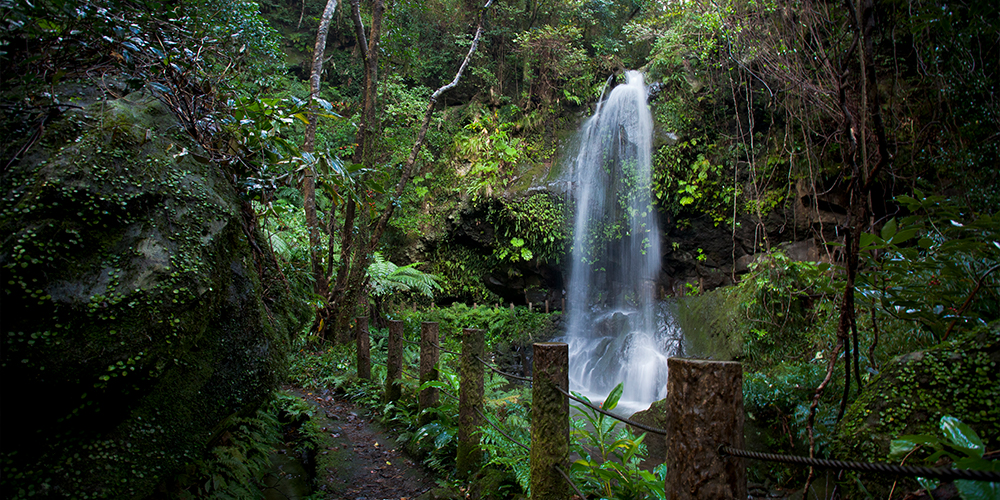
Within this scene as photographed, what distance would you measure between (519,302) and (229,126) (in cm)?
979

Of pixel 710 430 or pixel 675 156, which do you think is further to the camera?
pixel 675 156

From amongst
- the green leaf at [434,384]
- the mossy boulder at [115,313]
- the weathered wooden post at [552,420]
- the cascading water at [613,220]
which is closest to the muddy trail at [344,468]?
the green leaf at [434,384]

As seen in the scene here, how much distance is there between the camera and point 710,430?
4.67 feet

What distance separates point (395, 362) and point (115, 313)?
3.24 meters

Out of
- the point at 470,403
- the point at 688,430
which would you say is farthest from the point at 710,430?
the point at 470,403

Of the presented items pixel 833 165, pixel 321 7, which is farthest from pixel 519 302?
pixel 321 7

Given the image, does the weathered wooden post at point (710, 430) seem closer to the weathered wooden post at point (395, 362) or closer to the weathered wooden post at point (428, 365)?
the weathered wooden post at point (428, 365)

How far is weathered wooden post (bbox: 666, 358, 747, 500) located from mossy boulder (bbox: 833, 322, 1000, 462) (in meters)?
1.05

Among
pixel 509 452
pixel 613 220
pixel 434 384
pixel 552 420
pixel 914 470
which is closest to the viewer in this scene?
pixel 914 470

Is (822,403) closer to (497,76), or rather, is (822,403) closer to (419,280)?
(419,280)

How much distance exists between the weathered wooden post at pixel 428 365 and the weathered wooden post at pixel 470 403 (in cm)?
75

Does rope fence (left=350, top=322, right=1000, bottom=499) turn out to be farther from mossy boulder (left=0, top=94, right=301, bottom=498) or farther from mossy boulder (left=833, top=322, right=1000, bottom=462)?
mossy boulder (left=0, top=94, right=301, bottom=498)

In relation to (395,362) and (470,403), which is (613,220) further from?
(470,403)

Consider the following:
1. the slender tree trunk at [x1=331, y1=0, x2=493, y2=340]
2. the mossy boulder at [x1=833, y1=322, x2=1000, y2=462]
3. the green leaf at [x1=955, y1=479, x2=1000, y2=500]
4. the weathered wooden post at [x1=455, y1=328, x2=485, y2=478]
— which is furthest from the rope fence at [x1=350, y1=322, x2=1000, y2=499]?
the slender tree trunk at [x1=331, y1=0, x2=493, y2=340]
